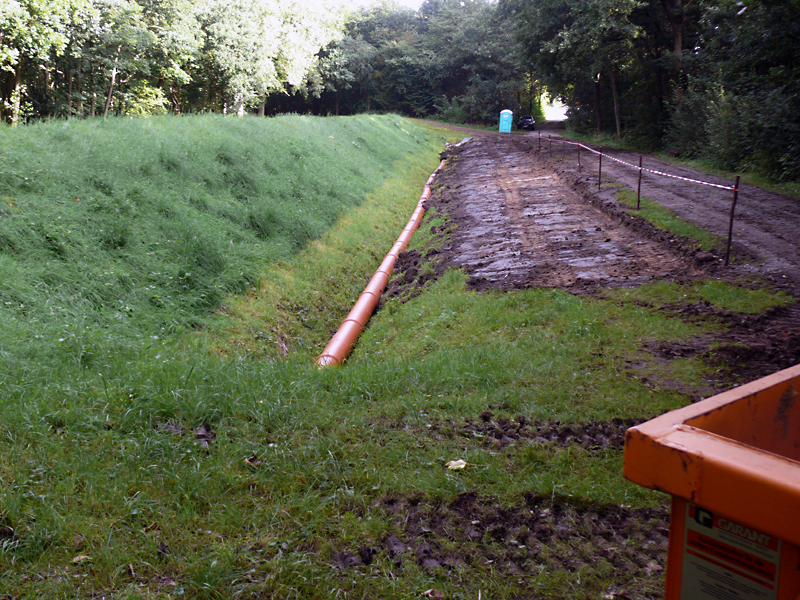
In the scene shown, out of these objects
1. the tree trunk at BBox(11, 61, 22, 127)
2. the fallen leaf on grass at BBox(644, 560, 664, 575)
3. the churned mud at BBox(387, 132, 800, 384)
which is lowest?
the fallen leaf on grass at BBox(644, 560, 664, 575)

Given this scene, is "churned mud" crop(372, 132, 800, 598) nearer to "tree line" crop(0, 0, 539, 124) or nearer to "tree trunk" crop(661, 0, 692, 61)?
"tree trunk" crop(661, 0, 692, 61)

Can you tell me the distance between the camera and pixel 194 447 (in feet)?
13.1

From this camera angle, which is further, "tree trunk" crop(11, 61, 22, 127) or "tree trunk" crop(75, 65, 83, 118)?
"tree trunk" crop(75, 65, 83, 118)

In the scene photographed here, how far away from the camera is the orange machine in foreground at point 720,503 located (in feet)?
4.81

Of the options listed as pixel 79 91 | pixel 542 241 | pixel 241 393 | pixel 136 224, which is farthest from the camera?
pixel 79 91

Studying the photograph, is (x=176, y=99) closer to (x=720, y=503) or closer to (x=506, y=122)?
(x=506, y=122)

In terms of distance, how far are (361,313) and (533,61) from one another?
27801 millimetres

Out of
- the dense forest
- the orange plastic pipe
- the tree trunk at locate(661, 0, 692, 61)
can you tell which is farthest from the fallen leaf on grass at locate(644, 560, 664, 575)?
the tree trunk at locate(661, 0, 692, 61)

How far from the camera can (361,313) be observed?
874 cm

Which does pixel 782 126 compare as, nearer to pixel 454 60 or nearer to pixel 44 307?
pixel 44 307

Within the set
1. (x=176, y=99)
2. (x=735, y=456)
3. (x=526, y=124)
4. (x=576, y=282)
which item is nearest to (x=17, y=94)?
(x=176, y=99)

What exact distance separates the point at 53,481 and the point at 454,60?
5321 centimetres

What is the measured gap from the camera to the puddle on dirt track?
8430 millimetres

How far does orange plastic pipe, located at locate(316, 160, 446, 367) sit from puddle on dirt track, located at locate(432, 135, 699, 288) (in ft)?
4.19
